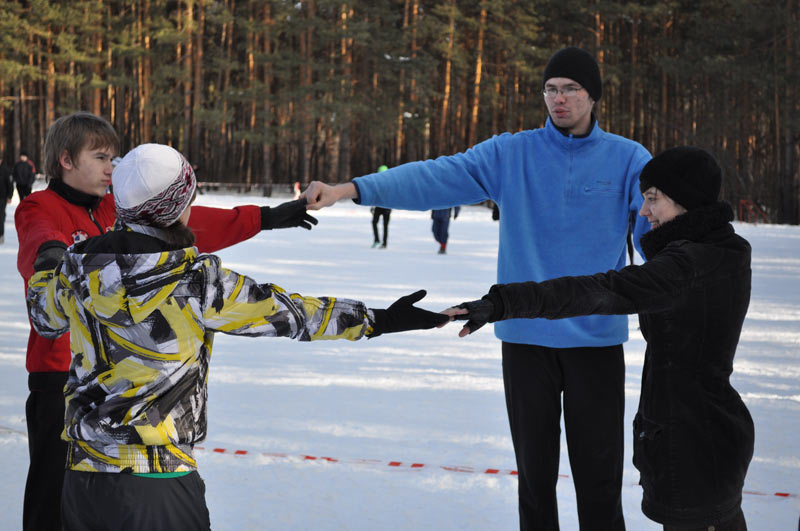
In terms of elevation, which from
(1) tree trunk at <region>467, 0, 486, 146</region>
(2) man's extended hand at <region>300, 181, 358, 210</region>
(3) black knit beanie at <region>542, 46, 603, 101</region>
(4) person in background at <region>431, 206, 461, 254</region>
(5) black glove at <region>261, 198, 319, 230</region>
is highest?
(1) tree trunk at <region>467, 0, 486, 146</region>

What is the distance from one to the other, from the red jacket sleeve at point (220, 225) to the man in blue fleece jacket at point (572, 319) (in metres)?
0.93

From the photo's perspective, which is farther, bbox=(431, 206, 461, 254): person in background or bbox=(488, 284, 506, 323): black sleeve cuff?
bbox=(431, 206, 461, 254): person in background

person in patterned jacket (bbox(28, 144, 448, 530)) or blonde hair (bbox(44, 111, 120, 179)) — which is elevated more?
blonde hair (bbox(44, 111, 120, 179))

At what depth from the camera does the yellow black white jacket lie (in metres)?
1.84

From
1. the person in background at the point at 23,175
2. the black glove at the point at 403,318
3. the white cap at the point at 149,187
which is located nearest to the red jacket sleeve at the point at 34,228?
the white cap at the point at 149,187

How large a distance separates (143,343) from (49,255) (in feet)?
2.12

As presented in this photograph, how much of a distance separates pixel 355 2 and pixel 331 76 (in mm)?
3880

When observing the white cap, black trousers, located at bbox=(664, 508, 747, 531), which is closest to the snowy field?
black trousers, located at bbox=(664, 508, 747, 531)

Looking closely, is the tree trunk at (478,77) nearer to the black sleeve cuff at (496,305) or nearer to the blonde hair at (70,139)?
the blonde hair at (70,139)

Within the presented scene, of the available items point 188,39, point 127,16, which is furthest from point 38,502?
point 127,16

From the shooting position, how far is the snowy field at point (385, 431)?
143 inches

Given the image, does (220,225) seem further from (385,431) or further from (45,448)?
(385,431)

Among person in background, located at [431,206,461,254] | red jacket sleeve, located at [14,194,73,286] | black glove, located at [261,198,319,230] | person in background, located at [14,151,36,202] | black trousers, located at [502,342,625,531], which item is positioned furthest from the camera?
person in background, located at [14,151,36,202]

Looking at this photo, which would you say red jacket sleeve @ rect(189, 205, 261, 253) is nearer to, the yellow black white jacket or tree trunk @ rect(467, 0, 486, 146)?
the yellow black white jacket
